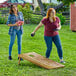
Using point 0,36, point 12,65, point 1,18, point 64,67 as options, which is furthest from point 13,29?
point 1,18

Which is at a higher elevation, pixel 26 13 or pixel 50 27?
pixel 50 27

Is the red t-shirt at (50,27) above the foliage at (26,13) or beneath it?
above

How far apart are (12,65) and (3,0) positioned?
1195 inches

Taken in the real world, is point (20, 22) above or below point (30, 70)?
above

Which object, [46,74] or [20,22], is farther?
[20,22]

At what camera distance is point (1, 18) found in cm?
2395

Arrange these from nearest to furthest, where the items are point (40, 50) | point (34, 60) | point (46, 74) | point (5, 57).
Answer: point (46, 74), point (34, 60), point (5, 57), point (40, 50)

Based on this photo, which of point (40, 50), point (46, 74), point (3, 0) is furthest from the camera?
point (3, 0)

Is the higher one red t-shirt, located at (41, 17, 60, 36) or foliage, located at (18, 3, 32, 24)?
red t-shirt, located at (41, 17, 60, 36)

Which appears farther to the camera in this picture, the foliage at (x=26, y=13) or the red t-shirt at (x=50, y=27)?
the foliage at (x=26, y=13)

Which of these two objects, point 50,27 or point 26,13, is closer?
point 50,27

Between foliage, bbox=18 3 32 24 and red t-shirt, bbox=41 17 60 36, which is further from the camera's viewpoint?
foliage, bbox=18 3 32 24

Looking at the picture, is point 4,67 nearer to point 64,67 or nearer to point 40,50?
point 64,67

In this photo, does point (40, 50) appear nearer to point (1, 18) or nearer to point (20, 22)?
point (20, 22)
